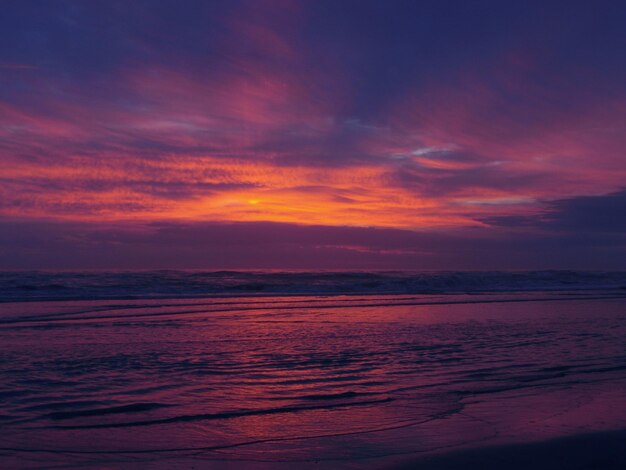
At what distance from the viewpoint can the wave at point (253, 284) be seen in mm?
34844

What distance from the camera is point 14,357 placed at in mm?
11289

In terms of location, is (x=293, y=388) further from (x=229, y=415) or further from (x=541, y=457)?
(x=541, y=457)

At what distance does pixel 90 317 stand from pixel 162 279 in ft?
85.9

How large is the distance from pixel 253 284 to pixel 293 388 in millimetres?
36920

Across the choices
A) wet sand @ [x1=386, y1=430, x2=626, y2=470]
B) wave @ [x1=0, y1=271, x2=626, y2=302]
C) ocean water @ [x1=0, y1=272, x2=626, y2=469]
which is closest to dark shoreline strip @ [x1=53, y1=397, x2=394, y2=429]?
ocean water @ [x1=0, y1=272, x2=626, y2=469]

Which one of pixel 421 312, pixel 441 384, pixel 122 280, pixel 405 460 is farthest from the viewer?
pixel 122 280

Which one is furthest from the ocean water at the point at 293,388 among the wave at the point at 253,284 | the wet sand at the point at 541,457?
the wave at the point at 253,284

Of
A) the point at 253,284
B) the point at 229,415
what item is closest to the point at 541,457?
the point at 229,415

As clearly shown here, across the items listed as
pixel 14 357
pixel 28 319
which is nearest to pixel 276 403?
pixel 14 357

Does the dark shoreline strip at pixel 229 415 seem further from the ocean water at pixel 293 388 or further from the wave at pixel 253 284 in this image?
the wave at pixel 253 284

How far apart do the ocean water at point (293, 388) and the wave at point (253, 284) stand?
56.5ft

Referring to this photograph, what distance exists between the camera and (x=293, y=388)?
885cm

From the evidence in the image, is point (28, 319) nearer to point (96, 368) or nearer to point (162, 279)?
point (96, 368)

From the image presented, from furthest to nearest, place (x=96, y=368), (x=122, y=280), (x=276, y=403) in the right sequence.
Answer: (x=122, y=280) → (x=96, y=368) → (x=276, y=403)
